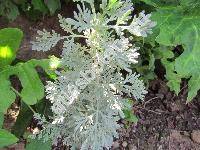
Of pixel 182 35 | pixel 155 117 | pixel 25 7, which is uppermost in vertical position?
pixel 182 35

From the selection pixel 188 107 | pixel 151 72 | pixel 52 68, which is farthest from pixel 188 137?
pixel 52 68

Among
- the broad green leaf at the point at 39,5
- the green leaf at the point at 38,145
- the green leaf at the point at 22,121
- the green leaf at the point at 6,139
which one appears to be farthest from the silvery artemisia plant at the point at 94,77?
the broad green leaf at the point at 39,5

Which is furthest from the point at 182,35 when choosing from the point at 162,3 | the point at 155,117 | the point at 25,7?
the point at 25,7

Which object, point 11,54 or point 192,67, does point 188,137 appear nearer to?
point 192,67

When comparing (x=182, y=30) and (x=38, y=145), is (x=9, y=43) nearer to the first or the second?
(x=38, y=145)

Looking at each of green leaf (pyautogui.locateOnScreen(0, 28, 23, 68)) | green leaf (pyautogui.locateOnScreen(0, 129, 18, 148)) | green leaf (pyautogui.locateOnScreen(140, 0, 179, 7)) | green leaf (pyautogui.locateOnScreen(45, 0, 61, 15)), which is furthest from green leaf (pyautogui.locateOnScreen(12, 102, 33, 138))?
green leaf (pyautogui.locateOnScreen(140, 0, 179, 7))

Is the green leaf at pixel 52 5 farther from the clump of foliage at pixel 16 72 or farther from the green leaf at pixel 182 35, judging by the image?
the green leaf at pixel 182 35

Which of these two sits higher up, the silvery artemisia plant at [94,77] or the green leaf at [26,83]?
the silvery artemisia plant at [94,77]
